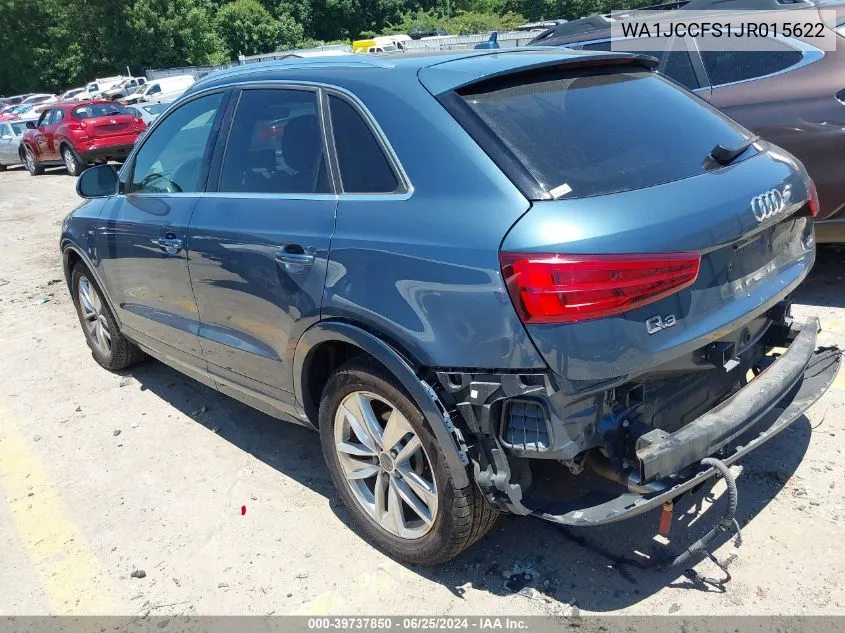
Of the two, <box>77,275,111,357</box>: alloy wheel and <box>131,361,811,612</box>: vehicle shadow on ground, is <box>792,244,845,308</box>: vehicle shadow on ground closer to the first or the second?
<box>131,361,811,612</box>: vehicle shadow on ground

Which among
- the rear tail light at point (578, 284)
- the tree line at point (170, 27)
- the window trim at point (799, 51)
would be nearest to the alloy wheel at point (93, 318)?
the rear tail light at point (578, 284)

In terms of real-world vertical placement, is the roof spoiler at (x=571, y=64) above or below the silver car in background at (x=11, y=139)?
above

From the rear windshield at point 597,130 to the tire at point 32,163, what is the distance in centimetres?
1863

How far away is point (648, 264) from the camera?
85.6 inches

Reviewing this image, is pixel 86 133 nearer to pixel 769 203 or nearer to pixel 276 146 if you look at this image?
pixel 276 146

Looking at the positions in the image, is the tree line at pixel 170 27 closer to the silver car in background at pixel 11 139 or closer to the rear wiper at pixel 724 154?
the silver car in background at pixel 11 139

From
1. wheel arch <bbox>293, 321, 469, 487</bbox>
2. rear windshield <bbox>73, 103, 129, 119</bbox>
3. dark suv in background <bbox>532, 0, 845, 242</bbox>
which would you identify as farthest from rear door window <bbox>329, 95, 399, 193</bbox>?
rear windshield <bbox>73, 103, 129, 119</bbox>

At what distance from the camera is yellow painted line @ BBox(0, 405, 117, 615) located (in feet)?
9.57

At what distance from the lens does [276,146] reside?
318cm

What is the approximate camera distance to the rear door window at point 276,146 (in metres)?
2.97

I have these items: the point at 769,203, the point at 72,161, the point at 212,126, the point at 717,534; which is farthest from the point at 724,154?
the point at 72,161

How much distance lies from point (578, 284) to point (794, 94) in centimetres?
348

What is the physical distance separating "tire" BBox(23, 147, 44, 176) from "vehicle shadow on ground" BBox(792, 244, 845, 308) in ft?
59.6

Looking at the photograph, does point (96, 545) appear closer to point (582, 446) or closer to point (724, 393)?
point (582, 446)
